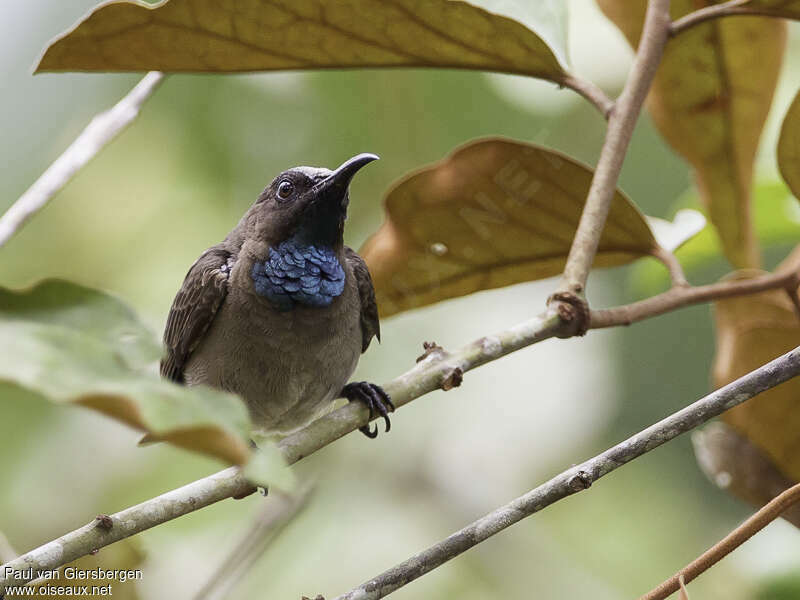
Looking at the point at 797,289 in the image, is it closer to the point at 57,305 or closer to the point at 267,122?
the point at 57,305

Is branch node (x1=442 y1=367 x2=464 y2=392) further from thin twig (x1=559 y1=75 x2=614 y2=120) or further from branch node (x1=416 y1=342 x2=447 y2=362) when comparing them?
thin twig (x1=559 y1=75 x2=614 y2=120)

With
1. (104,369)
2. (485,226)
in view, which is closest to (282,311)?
(485,226)

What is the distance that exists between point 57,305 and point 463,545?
0.71m

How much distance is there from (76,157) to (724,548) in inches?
61.6

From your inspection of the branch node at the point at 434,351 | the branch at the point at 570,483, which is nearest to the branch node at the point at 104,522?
the branch at the point at 570,483

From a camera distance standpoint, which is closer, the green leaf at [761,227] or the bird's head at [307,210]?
the green leaf at [761,227]

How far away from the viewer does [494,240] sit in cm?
230

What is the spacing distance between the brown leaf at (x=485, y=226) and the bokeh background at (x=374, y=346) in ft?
6.03

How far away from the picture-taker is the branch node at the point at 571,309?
1824mm

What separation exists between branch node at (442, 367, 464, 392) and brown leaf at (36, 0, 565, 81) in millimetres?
693

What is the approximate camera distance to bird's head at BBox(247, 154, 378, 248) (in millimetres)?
2869

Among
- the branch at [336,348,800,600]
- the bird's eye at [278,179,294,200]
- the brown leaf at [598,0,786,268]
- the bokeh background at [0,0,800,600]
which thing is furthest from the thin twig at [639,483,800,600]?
the bokeh background at [0,0,800,600]

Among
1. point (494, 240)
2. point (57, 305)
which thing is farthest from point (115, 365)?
point (494, 240)

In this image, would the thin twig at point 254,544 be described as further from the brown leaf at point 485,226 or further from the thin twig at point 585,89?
the thin twig at point 585,89
